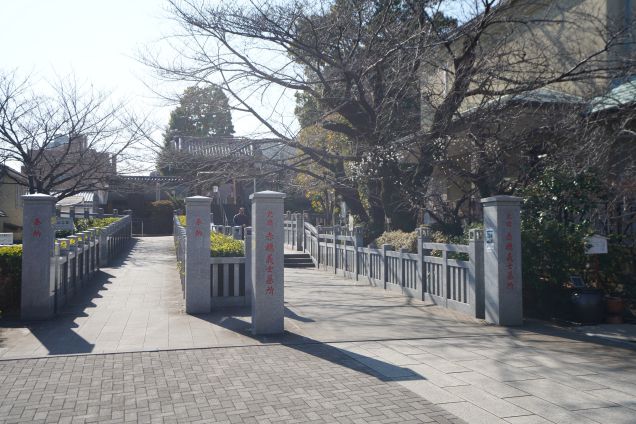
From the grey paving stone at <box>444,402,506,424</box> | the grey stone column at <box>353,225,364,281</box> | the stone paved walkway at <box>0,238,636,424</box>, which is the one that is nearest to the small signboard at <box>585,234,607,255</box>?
the stone paved walkway at <box>0,238,636,424</box>

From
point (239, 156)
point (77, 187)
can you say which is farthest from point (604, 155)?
point (77, 187)

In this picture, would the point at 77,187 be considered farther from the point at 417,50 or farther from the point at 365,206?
the point at 417,50

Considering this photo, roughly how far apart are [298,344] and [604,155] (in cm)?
790

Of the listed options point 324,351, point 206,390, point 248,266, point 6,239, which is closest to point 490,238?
point 324,351

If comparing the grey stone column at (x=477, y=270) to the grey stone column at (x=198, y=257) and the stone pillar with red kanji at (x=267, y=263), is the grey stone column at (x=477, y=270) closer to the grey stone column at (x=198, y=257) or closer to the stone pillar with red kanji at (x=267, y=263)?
the stone pillar with red kanji at (x=267, y=263)

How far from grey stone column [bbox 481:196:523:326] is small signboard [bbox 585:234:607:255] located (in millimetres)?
1332

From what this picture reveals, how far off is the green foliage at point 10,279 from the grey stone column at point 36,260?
1.94 ft

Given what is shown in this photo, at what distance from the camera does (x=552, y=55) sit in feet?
51.9

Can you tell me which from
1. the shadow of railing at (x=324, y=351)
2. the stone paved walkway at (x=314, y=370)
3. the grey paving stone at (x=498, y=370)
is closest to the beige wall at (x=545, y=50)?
the stone paved walkway at (x=314, y=370)

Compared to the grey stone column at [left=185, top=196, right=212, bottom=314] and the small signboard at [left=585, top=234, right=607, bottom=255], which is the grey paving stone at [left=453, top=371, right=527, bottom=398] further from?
the grey stone column at [left=185, top=196, right=212, bottom=314]

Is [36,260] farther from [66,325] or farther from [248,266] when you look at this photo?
[248,266]

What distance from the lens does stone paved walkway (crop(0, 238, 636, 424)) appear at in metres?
5.10

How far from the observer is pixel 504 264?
925 cm

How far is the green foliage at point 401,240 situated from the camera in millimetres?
13531
